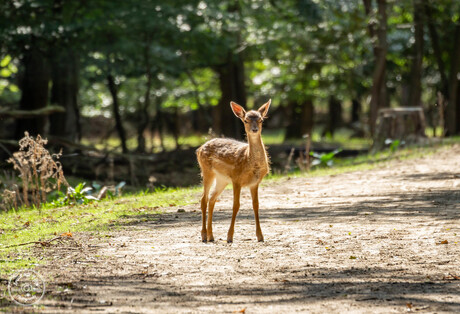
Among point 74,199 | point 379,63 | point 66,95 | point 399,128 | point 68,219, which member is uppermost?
point 379,63

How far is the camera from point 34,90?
2114cm

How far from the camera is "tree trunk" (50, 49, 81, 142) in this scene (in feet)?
69.9

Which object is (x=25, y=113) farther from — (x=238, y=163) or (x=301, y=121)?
(x=301, y=121)

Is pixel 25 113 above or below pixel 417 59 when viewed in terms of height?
below

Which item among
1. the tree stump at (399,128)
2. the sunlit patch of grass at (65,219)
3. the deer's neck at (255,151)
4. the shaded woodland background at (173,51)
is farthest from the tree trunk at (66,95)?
the deer's neck at (255,151)

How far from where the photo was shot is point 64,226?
9812 mm

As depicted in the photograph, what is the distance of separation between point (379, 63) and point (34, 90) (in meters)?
10.4

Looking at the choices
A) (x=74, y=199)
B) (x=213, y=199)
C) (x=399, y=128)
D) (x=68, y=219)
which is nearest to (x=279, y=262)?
(x=213, y=199)

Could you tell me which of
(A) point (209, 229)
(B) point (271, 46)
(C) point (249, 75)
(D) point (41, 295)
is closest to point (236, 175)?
(A) point (209, 229)

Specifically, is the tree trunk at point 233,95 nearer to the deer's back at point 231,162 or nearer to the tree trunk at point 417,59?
the tree trunk at point 417,59

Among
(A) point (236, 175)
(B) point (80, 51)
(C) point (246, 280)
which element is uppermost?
(B) point (80, 51)

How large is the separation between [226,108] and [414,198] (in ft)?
50.6

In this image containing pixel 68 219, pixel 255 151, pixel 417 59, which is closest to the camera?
pixel 255 151

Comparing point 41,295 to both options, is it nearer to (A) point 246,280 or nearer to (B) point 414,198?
(A) point 246,280
